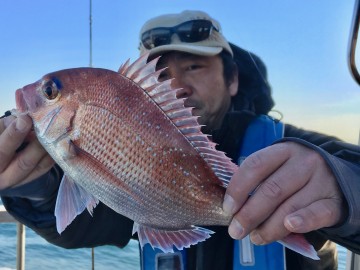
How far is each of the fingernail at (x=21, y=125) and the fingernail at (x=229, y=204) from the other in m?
0.49

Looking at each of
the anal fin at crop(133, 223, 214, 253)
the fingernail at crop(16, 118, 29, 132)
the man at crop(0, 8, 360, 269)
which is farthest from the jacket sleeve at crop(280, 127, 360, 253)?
the fingernail at crop(16, 118, 29, 132)

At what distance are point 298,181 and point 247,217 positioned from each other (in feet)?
0.40

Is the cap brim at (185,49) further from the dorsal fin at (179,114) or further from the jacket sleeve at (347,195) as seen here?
the jacket sleeve at (347,195)

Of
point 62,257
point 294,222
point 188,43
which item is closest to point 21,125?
point 294,222

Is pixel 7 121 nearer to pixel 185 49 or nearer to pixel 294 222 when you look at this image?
pixel 294 222

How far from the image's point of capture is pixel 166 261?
1.49m

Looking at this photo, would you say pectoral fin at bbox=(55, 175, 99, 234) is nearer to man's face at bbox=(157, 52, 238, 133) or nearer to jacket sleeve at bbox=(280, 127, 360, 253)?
jacket sleeve at bbox=(280, 127, 360, 253)

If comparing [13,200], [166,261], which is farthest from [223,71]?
[13,200]

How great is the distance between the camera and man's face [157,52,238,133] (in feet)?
5.91

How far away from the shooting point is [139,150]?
78cm

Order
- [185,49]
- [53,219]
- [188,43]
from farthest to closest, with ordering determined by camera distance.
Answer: [188,43] < [185,49] < [53,219]

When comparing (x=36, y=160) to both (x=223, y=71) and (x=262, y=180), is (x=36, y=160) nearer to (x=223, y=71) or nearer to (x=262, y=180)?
(x=262, y=180)

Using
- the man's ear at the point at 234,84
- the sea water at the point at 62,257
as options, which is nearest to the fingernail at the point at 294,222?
the man's ear at the point at 234,84

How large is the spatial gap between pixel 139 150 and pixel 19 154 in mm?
356
